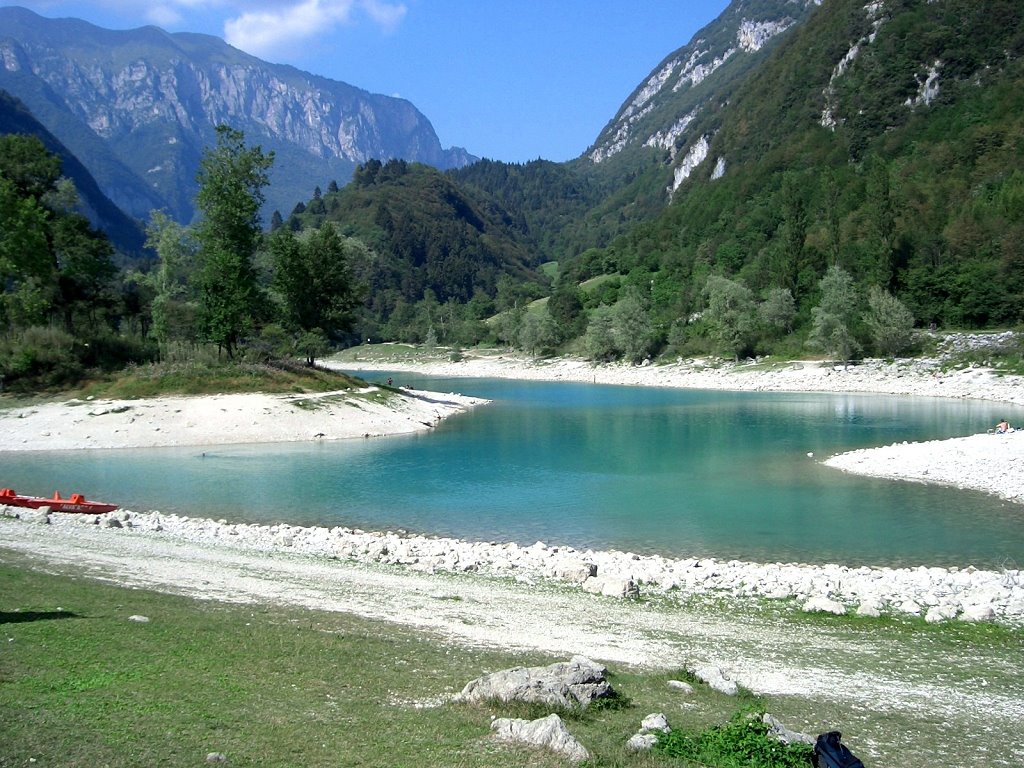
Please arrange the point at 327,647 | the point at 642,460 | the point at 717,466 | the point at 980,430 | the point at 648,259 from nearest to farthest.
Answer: the point at 327,647 → the point at 717,466 → the point at 642,460 → the point at 980,430 → the point at 648,259

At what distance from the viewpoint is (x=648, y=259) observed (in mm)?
153875

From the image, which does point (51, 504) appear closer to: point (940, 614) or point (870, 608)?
point (870, 608)

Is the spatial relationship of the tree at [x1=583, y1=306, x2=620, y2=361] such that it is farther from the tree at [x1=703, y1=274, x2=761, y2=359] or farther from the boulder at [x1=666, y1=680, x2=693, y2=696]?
the boulder at [x1=666, y1=680, x2=693, y2=696]

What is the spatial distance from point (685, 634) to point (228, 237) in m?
47.1

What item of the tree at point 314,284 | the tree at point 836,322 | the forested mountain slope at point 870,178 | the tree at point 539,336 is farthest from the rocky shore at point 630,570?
the tree at point 539,336

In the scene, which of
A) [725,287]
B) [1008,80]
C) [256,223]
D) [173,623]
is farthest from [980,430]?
[1008,80]

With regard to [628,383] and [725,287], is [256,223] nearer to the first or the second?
[628,383]

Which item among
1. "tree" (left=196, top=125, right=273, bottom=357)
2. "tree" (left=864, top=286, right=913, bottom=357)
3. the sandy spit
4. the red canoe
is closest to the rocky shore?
the red canoe

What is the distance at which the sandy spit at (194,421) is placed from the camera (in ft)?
131

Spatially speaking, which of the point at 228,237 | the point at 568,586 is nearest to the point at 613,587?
the point at 568,586

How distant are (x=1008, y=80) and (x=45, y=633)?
147 metres

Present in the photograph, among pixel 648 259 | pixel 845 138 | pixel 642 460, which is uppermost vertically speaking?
pixel 845 138

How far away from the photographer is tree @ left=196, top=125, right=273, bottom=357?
50906 millimetres

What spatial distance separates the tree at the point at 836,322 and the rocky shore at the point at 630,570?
216ft
